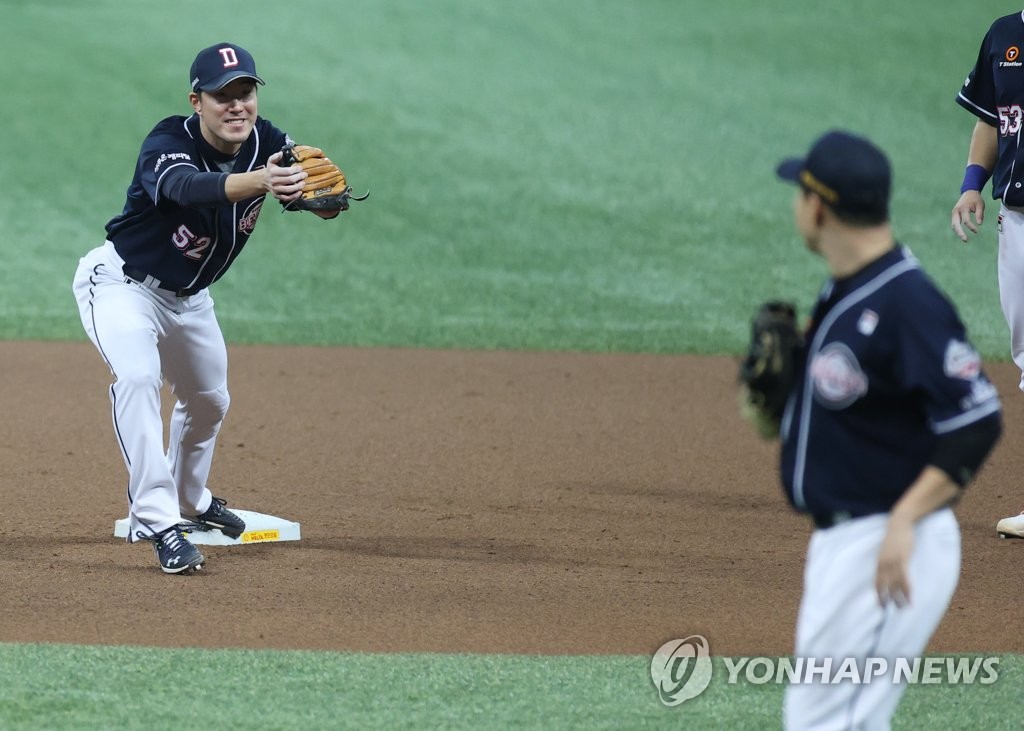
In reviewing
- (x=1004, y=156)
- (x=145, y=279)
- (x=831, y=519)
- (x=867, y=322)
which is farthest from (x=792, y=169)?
(x=1004, y=156)

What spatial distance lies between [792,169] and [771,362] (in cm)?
45

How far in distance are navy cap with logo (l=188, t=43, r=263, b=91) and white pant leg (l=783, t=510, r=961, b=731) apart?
3.42m

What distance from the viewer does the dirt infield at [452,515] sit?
17.3 feet

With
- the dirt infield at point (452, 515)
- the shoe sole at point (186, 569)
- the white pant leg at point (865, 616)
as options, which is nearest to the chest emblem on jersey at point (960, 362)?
the white pant leg at point (865, 616)

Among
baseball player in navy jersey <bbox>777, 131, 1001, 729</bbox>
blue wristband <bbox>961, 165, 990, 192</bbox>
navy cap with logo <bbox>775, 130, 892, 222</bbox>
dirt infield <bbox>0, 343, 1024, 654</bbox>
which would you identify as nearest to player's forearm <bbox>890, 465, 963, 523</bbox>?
baseball player in navy jersey <bbox>777, 131, 1001, 729</bbox>

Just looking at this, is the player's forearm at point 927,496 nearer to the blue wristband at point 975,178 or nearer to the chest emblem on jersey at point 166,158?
the chest emblem on jersey at point 166,158

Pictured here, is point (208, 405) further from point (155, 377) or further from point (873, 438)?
point (873, 438)

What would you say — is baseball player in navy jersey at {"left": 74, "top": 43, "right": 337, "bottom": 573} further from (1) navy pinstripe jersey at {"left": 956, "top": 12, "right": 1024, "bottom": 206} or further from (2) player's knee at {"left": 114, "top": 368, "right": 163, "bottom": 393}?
(1) navy pinstripe jersey at {"left": 956, "top": 12, "right": 1024, "bottom": 206}

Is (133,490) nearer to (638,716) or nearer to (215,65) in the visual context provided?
(215,65)

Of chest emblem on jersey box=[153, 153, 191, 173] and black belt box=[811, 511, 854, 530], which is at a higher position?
chest emblem on jersey box=[153, 153, 191, 173]

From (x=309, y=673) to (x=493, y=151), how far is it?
1230 cm

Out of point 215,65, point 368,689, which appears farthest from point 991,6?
point 368,689

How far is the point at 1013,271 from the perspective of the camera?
6.40m

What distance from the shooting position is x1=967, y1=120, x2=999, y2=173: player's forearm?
6660mm
